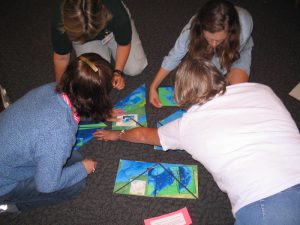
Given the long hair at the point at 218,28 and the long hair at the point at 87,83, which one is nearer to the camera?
the long hair at the point at 87,83

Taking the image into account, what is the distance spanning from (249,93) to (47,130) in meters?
0.78

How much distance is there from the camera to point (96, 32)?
4.31ft

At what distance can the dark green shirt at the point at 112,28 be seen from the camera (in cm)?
144

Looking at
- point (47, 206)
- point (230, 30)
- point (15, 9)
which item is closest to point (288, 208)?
point (230, 30)

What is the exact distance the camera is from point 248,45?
5.60 ft

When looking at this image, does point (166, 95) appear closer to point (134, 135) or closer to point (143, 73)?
point (143, 73)

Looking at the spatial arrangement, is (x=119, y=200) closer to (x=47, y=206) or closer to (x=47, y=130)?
(x=47, y=206)

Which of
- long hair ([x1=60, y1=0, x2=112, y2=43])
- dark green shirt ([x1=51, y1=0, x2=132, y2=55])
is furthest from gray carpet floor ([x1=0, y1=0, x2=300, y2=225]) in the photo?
long hair ([x1=60, y1=0, x2=112, y2=43])

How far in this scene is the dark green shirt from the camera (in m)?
1.44

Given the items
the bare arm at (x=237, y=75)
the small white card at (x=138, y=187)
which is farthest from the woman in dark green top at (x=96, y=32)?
the bare arm at (x=237, y=75)

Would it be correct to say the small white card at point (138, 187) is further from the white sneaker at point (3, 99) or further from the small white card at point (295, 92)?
the small white card at point (295, 92)

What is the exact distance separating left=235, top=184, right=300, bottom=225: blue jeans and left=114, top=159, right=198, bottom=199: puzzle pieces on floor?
569 mm

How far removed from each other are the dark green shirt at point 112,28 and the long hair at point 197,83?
2.09ft

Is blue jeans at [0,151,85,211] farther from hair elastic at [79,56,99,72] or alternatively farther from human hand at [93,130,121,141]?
hair elastic at [79,56,99,72]
